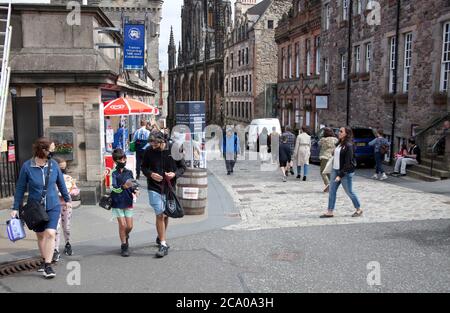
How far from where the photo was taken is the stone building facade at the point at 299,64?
3438 cm

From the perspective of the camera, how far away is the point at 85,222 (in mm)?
8945

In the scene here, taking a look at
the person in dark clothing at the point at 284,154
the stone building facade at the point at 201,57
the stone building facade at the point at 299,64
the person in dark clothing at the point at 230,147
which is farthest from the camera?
the stone building facade at the point at 201,57

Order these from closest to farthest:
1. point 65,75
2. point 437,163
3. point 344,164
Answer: point 344,164 < point 65,75 < point 437,163

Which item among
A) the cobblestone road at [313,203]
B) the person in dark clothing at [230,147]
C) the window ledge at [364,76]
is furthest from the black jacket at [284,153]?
the window ledge at [364,76]

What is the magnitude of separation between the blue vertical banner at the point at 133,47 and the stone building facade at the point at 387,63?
11019 mm

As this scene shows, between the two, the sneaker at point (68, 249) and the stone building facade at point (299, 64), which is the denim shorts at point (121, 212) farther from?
the stone building facade at point (299, 64)

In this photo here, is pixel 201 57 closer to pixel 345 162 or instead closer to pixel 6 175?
pixel 6 175

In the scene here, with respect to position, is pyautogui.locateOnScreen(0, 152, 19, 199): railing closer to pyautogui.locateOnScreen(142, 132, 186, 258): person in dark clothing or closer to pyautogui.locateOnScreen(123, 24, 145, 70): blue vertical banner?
pyautogui.locateOnScreen(142, 132, 186, 258): person in dark clothing

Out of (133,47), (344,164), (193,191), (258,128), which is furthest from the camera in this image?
(258,128)

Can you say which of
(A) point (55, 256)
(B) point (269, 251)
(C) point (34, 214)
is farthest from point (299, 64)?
(C) point (34, 214)

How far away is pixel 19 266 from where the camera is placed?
6.50 meters

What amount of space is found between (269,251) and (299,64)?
1291 inches

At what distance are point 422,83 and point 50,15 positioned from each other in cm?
1464
